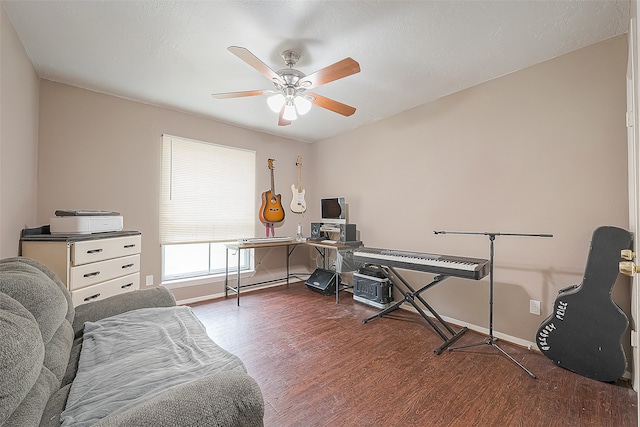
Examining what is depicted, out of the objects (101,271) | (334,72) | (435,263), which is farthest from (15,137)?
(435,263)

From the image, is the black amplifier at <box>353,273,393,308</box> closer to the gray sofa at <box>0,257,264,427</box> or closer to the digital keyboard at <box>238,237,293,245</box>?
the digital keyboard at <box>238,237,293,245</box>

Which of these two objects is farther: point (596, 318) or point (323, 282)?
point (323, 282)

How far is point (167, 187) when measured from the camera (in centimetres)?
323

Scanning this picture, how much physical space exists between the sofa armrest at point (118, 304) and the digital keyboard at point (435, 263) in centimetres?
179

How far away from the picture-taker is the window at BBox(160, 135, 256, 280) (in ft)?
10.7

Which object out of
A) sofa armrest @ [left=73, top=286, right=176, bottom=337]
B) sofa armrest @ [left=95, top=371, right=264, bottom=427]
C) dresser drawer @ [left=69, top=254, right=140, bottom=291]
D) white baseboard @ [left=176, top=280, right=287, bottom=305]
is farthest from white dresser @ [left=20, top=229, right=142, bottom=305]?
sofa armrest @ [left=95, top=371, right=264, bottom=427]

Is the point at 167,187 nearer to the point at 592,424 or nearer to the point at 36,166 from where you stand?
the point at 36,166

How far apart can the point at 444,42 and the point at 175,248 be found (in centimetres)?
351

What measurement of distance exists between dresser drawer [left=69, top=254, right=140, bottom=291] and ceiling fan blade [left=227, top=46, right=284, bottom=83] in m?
1.83

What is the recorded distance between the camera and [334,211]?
3.91 meters

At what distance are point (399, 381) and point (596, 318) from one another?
134cm

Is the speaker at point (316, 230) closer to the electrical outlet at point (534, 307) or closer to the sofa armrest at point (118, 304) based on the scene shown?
the sofa armrest at point (118, 304)

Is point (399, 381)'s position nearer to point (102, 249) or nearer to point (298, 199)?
point (102, 249)

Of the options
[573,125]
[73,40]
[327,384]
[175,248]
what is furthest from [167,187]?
[573,125]
